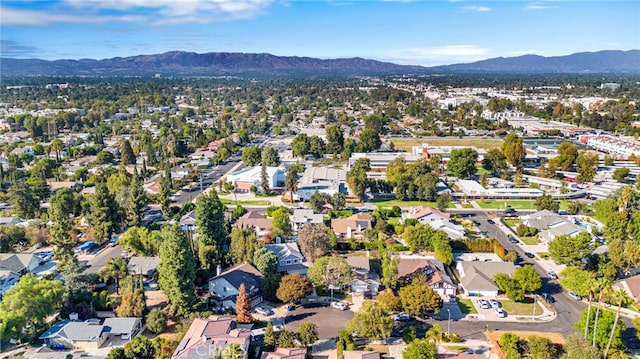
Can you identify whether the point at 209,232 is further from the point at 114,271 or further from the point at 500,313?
the point at 500,313

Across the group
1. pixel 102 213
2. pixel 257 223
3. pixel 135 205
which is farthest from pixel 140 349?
pixel 135 205

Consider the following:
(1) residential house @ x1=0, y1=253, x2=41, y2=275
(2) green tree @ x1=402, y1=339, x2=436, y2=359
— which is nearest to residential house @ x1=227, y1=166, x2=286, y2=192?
(1) residential house @ x1=0, y1=253, x2=41, y2=275

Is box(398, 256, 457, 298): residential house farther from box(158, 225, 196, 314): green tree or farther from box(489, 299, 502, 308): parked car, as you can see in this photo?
box(158, 225, 196, 314): green tree

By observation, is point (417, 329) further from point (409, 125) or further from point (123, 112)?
point (123, 112)

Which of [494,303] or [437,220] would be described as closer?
[494,303]

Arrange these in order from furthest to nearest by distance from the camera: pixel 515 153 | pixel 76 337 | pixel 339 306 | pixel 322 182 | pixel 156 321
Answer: pixel 515 153
pixel 322 182
pixel 339 306
pixel 156 321
pixel 76 337

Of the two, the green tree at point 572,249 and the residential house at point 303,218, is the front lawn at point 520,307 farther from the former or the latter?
the residential house at point 303,218
